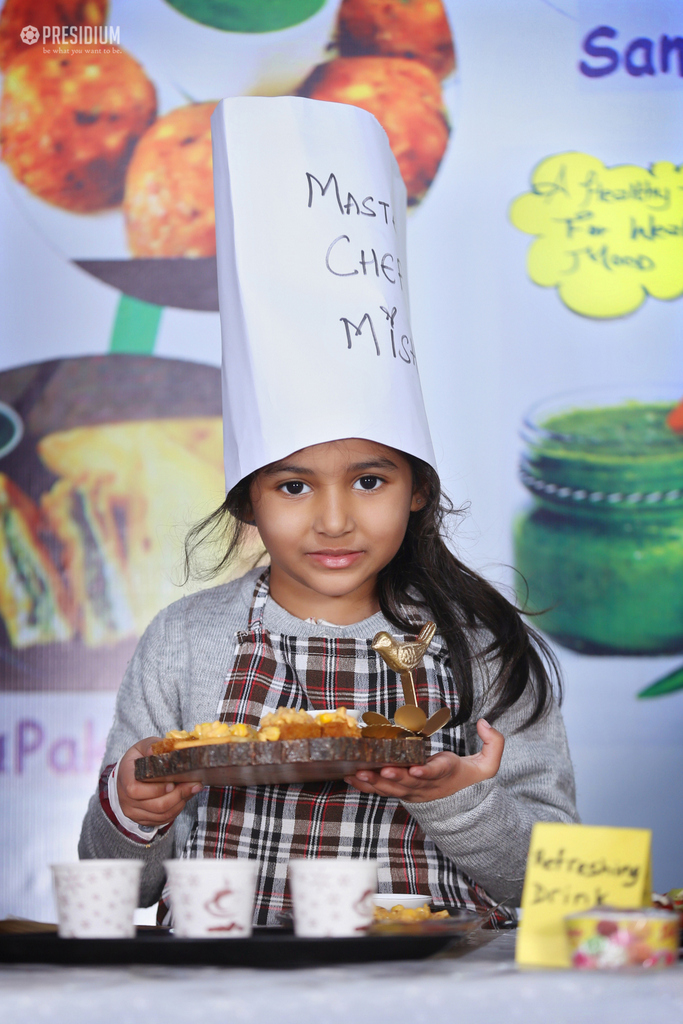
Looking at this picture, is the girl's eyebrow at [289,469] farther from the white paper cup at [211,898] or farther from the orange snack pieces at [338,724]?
the white paper cup at [211,898]

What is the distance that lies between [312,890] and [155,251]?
1435 millimetres

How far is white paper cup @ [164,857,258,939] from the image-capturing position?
20.7 inches

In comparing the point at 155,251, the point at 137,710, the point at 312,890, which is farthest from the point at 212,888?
the point at 155,251

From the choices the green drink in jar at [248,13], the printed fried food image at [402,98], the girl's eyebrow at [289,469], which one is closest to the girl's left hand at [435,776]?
the girl's eyebrow at [289,469]

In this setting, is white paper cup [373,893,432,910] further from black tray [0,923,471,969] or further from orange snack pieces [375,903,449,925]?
black tray [0,923,471,969]

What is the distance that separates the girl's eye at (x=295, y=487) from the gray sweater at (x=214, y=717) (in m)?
0.18

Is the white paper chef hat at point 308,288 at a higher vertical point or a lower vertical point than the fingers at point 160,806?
higher

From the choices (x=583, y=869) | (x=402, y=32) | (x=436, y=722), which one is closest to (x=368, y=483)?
(x=436, y=722)

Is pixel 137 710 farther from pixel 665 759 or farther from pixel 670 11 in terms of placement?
pixel 670 11

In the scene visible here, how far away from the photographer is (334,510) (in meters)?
1.00

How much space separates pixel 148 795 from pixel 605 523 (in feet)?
3.68

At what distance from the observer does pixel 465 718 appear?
1106mm

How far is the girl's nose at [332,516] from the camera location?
0.99 m

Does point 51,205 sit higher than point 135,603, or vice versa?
point 51,205
